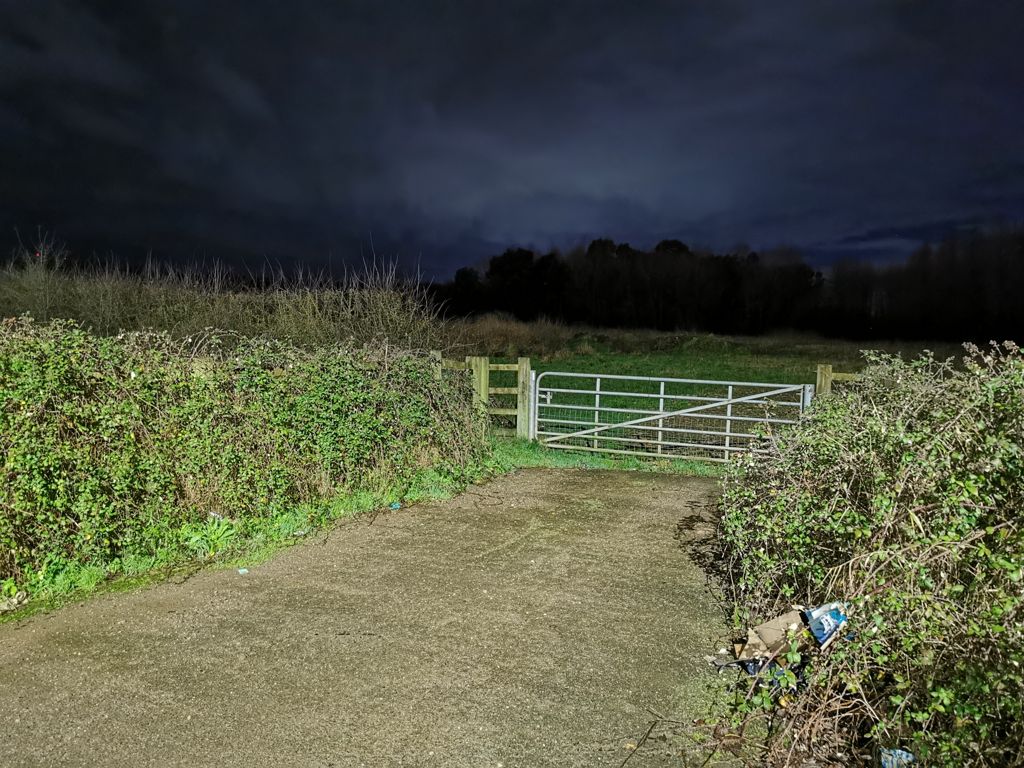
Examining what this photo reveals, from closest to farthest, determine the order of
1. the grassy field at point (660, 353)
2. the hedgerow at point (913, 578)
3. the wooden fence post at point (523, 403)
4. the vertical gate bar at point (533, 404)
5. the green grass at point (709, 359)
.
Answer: the hedgerow at point (913, 578) < the wooden fence post at point (523, 403) < the vertical gate bar at point (533, 404) < the green grass at point (709, 359) < the grassy field at point (660, 353)

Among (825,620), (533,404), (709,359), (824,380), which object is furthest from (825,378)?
(709,359)

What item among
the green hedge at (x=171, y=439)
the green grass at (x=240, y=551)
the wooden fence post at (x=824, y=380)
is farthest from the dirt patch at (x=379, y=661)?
the wooden fence post at (x=824, y=380)

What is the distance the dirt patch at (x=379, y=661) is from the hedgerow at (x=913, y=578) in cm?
69

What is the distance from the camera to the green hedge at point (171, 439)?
487 centimetres

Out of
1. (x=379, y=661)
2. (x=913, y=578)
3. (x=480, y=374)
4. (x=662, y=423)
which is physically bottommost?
(x=379, y=661)

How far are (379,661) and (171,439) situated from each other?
2970mm

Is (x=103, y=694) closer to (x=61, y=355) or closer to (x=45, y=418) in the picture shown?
(x=45, y=418)

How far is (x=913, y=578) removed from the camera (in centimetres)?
297

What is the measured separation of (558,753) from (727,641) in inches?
63.2

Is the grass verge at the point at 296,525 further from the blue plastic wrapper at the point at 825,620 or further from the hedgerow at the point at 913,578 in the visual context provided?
the blue plastic wrapper at the point at 825,620

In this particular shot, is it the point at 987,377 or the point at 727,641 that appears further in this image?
the point at 727,641

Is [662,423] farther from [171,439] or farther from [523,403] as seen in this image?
[171,439]

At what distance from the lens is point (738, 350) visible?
130ft

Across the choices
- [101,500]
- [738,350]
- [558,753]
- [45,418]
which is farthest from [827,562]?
[738,350]
